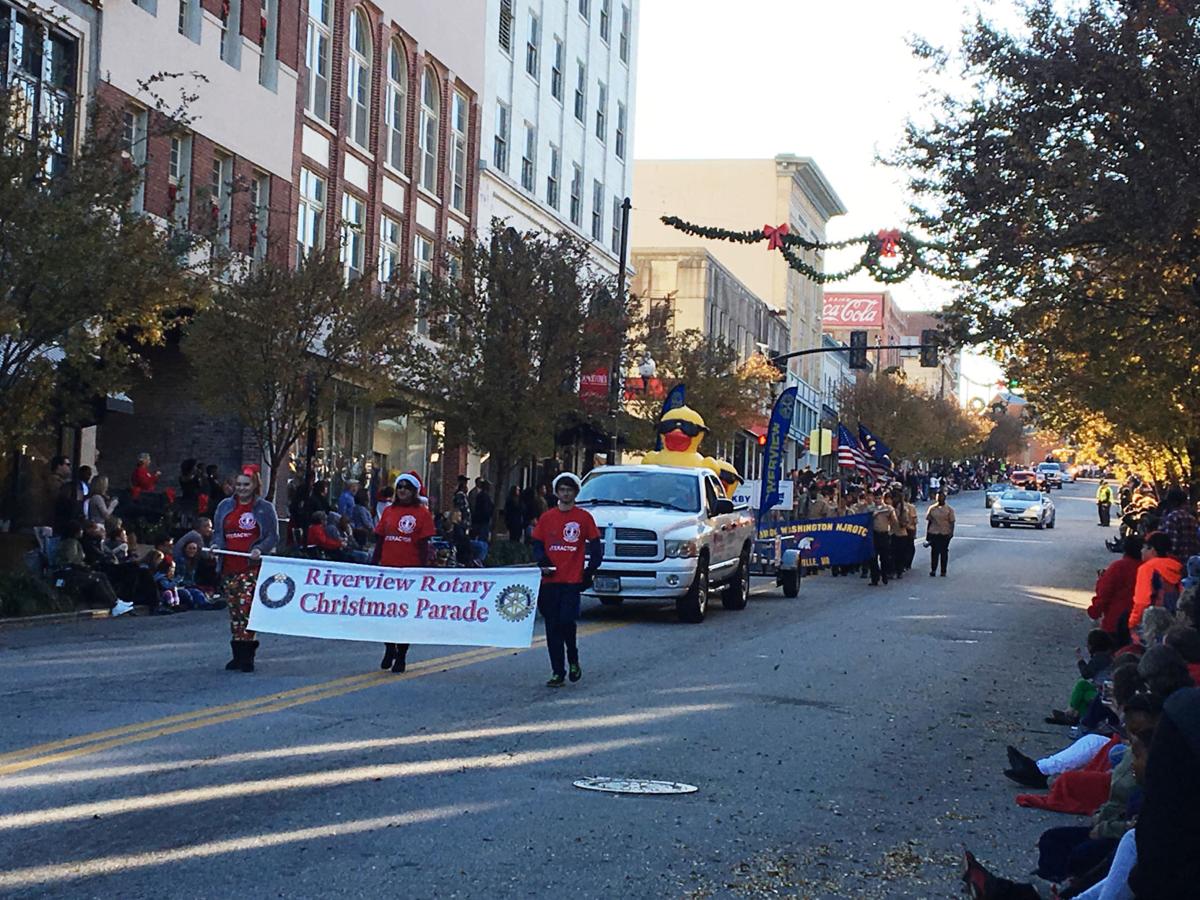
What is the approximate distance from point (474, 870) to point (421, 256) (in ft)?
115

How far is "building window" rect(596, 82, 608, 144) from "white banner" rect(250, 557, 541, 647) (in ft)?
137

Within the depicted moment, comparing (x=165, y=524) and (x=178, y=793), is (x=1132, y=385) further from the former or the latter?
(x=178, y=793)

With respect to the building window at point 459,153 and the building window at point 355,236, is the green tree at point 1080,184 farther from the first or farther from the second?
the building window at point 459,153

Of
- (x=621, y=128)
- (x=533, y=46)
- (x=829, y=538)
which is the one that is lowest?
(x=829, y=538)

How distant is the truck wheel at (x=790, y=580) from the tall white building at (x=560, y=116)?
1672cm

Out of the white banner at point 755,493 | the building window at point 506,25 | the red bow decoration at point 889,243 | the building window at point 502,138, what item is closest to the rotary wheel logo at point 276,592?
the red bow decoration at point 889,243

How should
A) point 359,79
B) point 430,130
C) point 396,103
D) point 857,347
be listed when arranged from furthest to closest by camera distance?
point 857,347 → point 430,130 → point 396,103 → point 359,79

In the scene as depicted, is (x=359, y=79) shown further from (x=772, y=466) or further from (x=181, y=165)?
(x=772, y=466)

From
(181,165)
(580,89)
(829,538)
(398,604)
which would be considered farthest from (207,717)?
(580,89)

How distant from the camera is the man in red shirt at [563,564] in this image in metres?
13.6

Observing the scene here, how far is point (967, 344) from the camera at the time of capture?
23641 mm

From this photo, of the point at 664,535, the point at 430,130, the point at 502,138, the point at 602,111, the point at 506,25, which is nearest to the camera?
the point at 664,535

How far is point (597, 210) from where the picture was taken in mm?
54219

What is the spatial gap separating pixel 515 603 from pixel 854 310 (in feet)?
421
